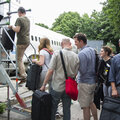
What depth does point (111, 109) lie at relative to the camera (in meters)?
3.01

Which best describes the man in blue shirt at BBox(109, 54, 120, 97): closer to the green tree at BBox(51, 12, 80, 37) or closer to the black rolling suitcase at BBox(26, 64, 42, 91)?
the black rolling suitcase at BBox(26, 64, 42, 91)

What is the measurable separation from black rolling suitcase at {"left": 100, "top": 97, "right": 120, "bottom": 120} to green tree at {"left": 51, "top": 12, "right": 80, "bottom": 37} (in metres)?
45.6

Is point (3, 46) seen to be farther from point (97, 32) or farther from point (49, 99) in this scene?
point (97, 32)

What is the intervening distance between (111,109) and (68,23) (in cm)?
4917

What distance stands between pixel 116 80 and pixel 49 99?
124 cm

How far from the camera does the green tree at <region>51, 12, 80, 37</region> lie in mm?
49688

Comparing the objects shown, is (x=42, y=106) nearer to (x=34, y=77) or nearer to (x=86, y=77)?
(x=34, y=77)

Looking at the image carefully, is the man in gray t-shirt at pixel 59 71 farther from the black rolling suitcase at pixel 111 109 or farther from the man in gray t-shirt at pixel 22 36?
the man in gray t-shirt at pixel 22 36

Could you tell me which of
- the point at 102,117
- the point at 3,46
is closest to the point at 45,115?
the point at 102,117

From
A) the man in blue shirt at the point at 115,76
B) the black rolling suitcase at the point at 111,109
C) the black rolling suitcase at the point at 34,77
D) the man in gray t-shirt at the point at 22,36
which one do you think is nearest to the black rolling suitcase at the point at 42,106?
the black rolling suitcase at the point at 34,77

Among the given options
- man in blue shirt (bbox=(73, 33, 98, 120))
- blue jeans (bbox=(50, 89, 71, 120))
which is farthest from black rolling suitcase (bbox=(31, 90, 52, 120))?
man in blue shirt (bbox=(73, 33, 98, 120))

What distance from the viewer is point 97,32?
119ft

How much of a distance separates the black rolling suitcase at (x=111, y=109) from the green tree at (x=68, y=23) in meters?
45.6

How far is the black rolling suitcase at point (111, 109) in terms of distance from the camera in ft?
9.75
